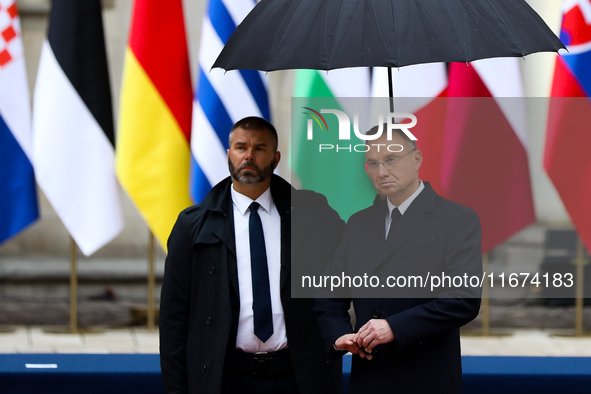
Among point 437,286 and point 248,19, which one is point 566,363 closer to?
point 437,286

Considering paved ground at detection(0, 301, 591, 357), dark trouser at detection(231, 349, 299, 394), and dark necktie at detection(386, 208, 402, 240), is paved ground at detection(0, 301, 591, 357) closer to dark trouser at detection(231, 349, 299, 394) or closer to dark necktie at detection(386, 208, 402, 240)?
dark trouser at detection(231, 349, 299, 394)

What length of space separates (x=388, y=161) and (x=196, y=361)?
1.17 m

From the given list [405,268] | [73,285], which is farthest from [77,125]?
[405,268]

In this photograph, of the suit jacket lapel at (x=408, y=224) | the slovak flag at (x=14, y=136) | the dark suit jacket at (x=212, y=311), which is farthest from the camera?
the slovak flag at (x=14, y=136)

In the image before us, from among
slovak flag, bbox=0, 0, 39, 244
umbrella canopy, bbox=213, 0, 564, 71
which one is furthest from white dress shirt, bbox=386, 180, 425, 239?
slovak flag, bbox=0, 0, 39, 244

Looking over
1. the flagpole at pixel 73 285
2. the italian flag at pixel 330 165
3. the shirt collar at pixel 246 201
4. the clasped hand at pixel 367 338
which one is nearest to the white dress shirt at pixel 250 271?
the shirt collar at pixel 246 201

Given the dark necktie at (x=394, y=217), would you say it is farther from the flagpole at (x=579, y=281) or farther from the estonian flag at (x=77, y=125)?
the estonian flag at (x=77, y=125)

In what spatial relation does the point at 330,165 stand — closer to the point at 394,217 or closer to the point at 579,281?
the point at 394,217

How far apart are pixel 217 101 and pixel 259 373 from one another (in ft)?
8.63

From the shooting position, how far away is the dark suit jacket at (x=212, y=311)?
3039mm

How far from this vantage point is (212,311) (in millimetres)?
3088

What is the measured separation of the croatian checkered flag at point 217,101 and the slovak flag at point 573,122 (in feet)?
6.62

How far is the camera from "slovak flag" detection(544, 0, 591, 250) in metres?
4.20

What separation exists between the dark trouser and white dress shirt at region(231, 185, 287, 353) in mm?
36
